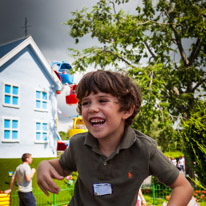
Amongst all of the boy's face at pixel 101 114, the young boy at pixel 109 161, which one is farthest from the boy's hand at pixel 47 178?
the boy's face at pixel 101 114

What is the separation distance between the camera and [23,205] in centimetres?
739

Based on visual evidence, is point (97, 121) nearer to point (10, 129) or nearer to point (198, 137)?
point (198, 137)

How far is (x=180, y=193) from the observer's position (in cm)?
164

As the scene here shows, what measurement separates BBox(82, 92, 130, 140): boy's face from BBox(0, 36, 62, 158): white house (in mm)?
12136

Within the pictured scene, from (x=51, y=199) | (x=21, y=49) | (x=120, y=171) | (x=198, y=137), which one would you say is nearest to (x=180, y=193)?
(x=120, y=171)

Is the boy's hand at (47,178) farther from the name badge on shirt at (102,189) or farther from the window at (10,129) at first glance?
the window at (10,129)

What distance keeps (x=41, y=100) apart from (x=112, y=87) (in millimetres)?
14719

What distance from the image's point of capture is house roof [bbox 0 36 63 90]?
14.7 metres

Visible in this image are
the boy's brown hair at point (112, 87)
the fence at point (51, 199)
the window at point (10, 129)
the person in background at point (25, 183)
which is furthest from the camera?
the window at point (10, 129)

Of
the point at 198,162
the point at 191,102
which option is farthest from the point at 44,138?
the point at 198,162

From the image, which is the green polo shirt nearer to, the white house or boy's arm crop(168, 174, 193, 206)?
boy's arm crop(168, 174, 193, 206)

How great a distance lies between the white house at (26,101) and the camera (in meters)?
13.6

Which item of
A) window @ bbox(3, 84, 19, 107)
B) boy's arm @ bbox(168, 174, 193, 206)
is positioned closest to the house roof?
window @ bbox(3, 84, 19, 107)

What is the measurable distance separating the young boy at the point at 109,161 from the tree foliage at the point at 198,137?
2146 millimetres
